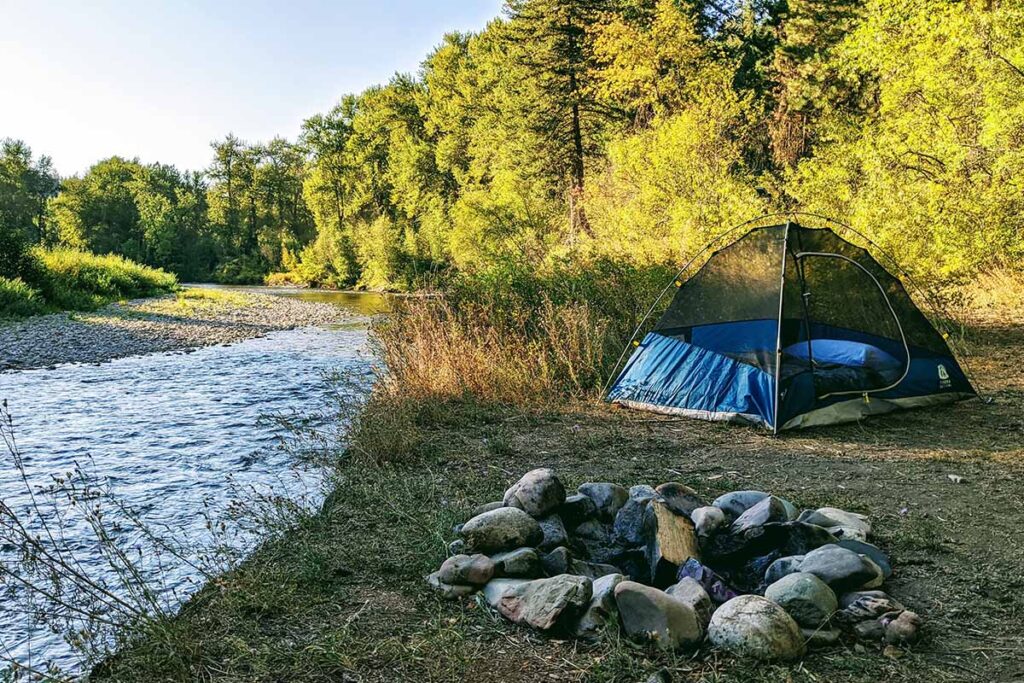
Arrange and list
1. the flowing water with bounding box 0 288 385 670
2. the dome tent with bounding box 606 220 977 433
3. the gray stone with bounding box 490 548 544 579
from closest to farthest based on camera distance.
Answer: the gray stone with bounding box 490 548 544 579 → the flowing water with bounding box 0 288 385 670 → the dome tent with bounding box 606 220 977 433

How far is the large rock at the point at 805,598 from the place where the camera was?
3.13m

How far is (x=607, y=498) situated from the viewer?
4.48 m

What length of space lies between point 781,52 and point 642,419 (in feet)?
84.7

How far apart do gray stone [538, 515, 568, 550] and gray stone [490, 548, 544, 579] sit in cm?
28

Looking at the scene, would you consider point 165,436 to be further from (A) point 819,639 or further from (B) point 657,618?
(A) point 819,639

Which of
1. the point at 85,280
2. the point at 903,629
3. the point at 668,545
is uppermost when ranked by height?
the point at 85,280

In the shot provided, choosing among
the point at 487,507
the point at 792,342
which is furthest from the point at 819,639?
the point at 792,342

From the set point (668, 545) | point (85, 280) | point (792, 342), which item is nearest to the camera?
point (668, 545)

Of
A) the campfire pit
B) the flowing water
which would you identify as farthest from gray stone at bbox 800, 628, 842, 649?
the flowing water

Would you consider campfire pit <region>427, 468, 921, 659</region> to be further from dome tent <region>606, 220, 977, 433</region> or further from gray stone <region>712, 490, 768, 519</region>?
dome tent <region>606, 220, 977, 433</region>

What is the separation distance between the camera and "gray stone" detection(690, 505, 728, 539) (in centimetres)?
403

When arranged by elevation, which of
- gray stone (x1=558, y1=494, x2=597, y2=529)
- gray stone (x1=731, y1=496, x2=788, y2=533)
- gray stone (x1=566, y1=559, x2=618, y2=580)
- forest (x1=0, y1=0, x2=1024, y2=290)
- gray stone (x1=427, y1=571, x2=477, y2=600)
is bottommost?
gray stone (x1=427, y1=571, x2=477, y2=600)

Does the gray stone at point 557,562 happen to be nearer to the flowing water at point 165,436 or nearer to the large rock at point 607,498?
the large rock at point 607,498

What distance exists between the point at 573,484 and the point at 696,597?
2.14m
